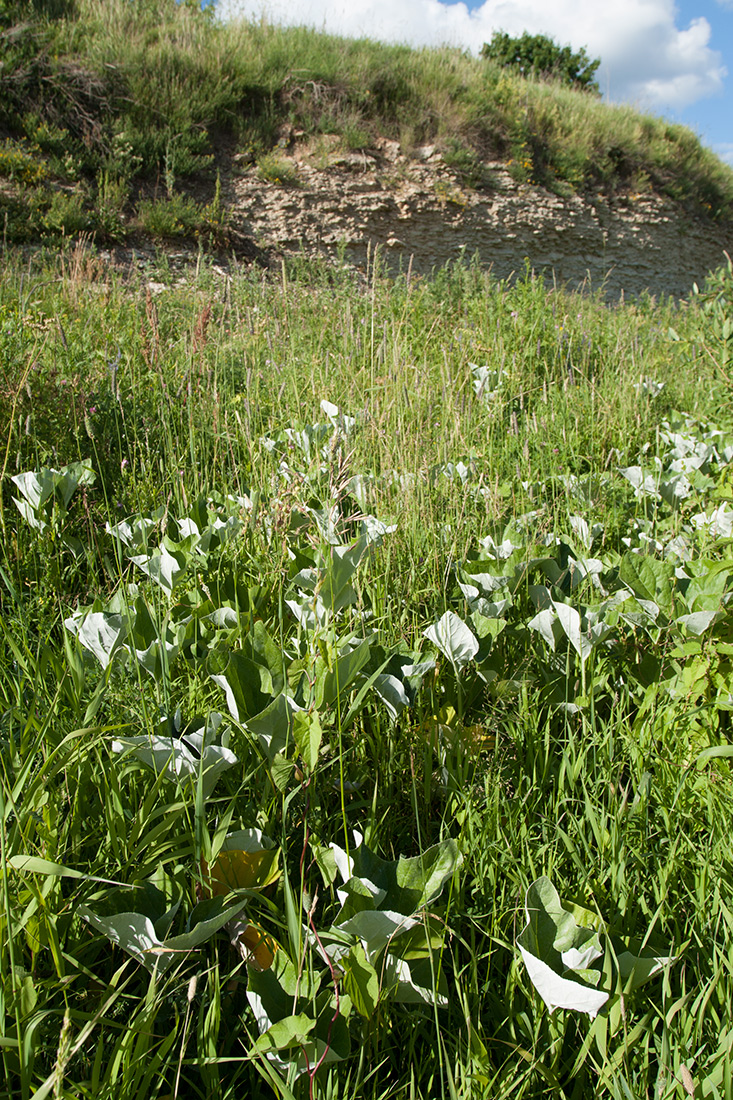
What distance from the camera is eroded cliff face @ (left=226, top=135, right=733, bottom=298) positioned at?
1099cm

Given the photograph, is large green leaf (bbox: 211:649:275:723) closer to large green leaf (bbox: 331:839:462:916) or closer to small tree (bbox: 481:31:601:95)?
large green leaf (bbox: 331:839:462:916)

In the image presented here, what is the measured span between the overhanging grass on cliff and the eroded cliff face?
0.50 meters

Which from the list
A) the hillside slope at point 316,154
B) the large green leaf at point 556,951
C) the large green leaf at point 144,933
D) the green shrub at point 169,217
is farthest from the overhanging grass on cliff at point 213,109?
the large green leaf at point 556,951

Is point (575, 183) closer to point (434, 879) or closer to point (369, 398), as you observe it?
point (369, 398)

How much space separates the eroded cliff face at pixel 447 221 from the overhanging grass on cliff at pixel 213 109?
499mm

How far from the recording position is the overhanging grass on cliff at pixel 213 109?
9.16 meters

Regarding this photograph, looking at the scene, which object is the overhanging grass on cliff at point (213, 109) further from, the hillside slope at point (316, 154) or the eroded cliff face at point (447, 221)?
the eroded cliff face at point (447, 221)

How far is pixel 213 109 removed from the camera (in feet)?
35.6

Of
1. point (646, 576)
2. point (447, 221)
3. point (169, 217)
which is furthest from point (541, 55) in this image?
point (646, 576)

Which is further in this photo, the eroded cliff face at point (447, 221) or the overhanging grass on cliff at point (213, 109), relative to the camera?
the eroded cliff face at point (447, 221)

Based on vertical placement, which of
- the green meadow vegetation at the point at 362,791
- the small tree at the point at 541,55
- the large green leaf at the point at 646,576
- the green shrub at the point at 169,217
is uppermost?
the small tree at the point at 541,55

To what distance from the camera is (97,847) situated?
1.19 meters

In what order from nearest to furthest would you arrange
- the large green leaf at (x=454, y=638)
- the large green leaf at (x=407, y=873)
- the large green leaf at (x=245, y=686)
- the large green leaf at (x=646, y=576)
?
the large green leaf at (x=407, y=873) < the large green leaf at (x=245, y=686) < the large green leaf at (x=454, y=638) < the large green leaf at (x=646, y=576)

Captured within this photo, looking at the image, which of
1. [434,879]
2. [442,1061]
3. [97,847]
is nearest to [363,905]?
[434,879]
